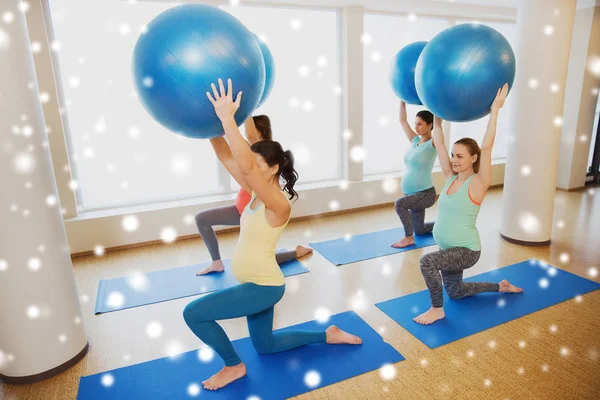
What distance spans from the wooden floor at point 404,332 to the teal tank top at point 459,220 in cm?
54

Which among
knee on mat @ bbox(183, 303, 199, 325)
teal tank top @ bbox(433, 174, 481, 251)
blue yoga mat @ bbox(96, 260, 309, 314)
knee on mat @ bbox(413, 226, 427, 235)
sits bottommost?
blue yoga mat @ bbox(96, 260, 309, 314)

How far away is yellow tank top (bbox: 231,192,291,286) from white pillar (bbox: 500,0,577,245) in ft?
8.90

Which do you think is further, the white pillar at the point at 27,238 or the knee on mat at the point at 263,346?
the knee on mat at the point at 263,346

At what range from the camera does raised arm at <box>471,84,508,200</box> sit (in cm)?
219

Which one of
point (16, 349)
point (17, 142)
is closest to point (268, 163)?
point (17, 142)

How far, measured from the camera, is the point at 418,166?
3600mm

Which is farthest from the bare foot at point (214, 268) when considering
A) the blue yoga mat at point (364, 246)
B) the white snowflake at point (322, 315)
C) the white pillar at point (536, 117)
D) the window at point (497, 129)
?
the window at point (497, 129)

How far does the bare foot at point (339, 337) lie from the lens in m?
2.28

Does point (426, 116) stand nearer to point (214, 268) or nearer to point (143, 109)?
point (214, 268)

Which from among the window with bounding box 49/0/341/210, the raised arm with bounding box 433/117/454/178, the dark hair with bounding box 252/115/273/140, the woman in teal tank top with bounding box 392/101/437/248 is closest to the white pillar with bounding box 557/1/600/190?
the woman in teal tank top with bounding box 392/101/437/248

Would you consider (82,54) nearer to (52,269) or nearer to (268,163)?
(52,269)

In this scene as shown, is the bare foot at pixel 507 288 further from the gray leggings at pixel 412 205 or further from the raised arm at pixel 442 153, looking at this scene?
the gray leggings at pixel 412 205

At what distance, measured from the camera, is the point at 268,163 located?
175 centimetres

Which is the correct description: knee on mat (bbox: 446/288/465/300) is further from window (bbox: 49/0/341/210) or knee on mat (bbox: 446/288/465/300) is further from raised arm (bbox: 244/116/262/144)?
window (bbox: 49/0/341/210)
